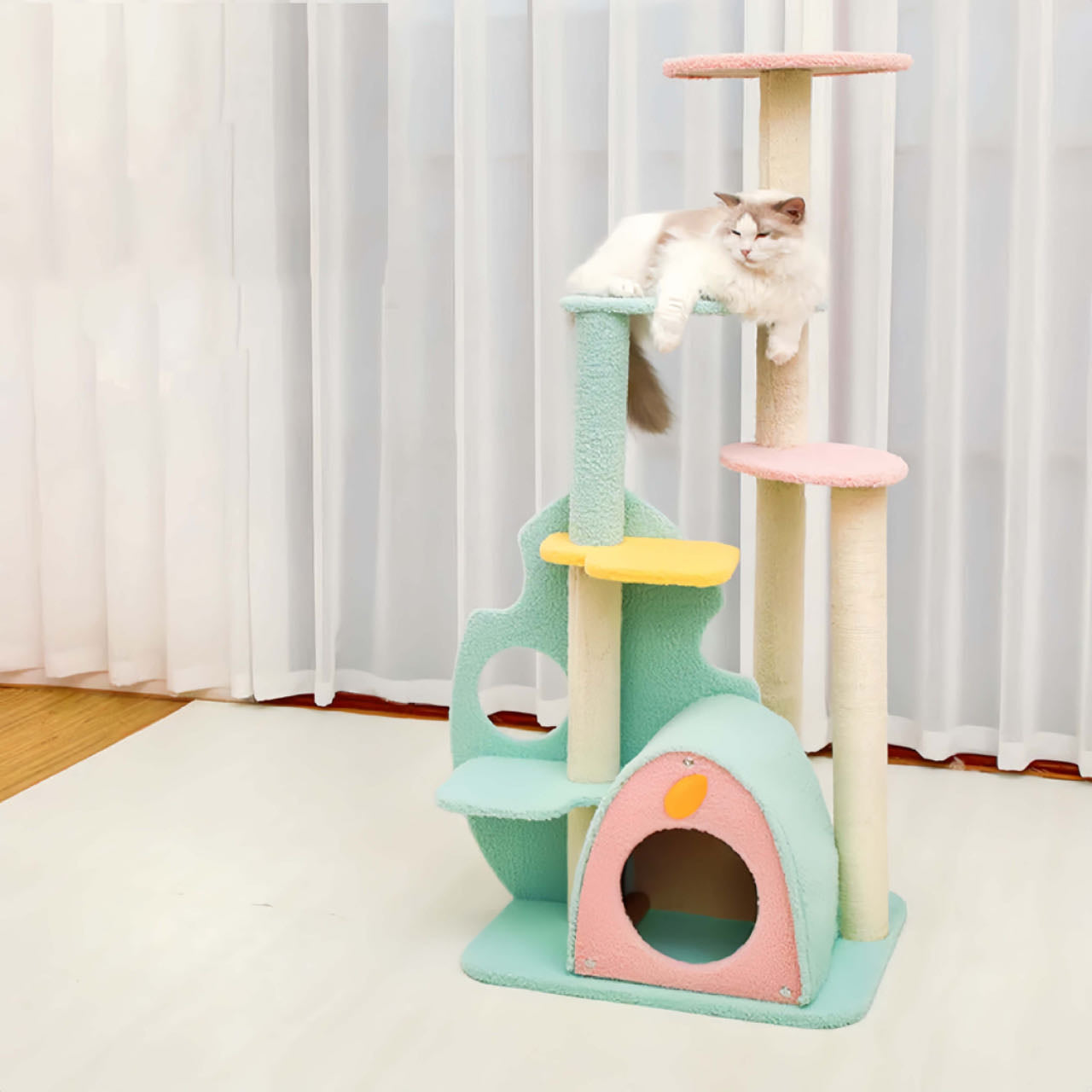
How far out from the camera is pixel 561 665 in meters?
1.77

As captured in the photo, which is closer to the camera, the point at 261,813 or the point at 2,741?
the point at 261,813

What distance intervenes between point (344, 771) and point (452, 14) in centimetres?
127

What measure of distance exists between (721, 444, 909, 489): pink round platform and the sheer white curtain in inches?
23.1

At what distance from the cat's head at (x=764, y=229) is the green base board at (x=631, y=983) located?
79 cm

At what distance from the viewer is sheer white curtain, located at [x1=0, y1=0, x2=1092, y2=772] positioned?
7.34 feet

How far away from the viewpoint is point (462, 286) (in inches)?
96.8

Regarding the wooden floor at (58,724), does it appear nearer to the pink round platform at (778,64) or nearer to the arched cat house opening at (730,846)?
the arched cat house opening at (730,846)

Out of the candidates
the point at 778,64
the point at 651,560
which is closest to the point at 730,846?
the point at 651,560

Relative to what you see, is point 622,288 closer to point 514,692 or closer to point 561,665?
point 561,665

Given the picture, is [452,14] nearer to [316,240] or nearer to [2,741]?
[316,240]

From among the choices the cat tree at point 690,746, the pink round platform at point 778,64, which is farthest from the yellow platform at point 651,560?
the pink round platform at point 778,64

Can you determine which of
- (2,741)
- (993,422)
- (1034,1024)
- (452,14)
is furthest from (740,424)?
(2,741)

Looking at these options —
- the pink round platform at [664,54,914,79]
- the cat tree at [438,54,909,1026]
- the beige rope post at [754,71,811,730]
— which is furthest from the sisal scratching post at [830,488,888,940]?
the pink round platform at [664,54,914,79]

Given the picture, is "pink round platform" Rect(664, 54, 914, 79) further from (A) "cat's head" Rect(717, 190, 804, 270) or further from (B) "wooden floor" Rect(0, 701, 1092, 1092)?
(B) "wooden floor" Rect(0, 701, 1092, 1092)
